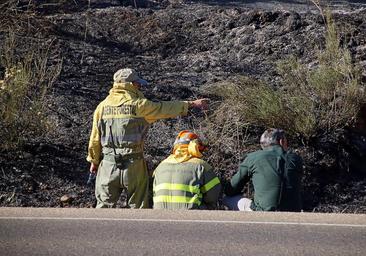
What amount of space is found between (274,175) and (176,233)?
140 cm

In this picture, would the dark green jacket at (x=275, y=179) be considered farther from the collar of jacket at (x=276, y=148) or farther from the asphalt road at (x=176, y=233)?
the asphalt road at (x=176, y=233)

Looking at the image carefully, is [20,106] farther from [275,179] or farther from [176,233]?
[176,233]

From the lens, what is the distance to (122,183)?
8.18 meters

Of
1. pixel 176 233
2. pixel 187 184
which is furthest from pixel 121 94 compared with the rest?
pixel 176 233

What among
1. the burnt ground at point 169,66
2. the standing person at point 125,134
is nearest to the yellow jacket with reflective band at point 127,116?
the standing person at point 125,134

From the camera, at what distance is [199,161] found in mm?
7816

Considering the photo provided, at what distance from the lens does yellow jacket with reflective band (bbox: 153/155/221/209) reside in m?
7.72

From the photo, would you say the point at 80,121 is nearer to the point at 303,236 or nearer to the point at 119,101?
the point at 119,101

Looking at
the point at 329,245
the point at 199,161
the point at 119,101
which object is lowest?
the point at 329,245

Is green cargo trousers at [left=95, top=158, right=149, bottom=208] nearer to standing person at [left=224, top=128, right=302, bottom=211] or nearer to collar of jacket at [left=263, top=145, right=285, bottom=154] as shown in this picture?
standing person at [left=224, top=128, right=302, bottom=211]

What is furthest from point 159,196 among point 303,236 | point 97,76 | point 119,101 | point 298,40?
point 298,40

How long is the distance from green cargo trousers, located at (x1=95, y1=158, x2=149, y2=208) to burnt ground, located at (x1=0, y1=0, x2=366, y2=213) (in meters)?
1.75

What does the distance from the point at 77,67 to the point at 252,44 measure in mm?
3322

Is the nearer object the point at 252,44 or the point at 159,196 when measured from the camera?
the point at 159,196
